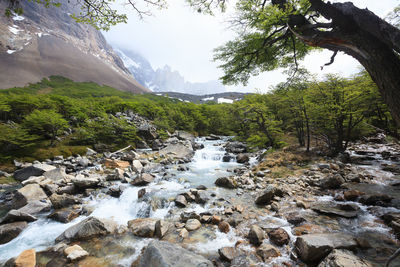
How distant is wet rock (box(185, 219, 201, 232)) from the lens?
4.47 metres

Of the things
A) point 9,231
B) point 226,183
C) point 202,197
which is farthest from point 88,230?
point 226,183

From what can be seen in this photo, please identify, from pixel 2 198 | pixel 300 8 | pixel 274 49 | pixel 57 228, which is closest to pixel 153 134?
pixel 2 198

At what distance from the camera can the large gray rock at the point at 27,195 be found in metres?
5.82

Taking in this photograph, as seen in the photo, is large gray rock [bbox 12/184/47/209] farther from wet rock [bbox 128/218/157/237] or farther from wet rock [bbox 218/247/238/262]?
wet rock [bbox 218/247/238/262]

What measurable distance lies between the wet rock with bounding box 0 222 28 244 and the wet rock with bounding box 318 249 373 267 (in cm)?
769

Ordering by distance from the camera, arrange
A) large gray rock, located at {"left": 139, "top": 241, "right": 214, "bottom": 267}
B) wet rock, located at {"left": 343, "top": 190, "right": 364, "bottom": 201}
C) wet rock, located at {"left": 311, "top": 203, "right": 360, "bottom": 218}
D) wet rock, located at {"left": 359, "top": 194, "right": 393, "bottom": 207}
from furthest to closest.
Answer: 1. wet rock, located at {"left": 343, "top": 190, "right": 364, "bottom": 201}
2. wet rock, located at {"left": 359, "top": 194, "right": 393, "bottom": 207}
3. wet rock, located at {"left": 311, "top": 203, "right": 360, "bottom": 218}
4. large gray rock, located at {"left": 139, "top": 241, "right": 214, "bottom": 267}

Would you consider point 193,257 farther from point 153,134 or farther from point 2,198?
point 153,134

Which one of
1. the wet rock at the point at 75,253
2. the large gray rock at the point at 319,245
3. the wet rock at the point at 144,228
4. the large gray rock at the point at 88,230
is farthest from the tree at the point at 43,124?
the large gray rock at the point at 319,245

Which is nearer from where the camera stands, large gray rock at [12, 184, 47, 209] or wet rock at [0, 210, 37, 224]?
wet rock at [0, 210, 37, 224]

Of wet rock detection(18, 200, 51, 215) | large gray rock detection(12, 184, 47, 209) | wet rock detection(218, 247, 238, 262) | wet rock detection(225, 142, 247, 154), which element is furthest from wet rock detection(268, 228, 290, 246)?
wet rock detection(225, 142, 247, 154)

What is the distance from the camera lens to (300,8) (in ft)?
12.2

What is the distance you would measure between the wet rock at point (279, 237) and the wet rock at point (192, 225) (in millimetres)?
1960

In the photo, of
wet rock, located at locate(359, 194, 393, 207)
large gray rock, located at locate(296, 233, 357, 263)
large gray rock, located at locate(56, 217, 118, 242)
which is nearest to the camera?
large gray rock, located at locate(296, 233, 357, 263)

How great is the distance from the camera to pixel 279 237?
142 inches
